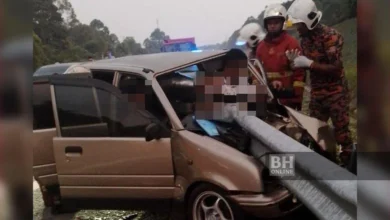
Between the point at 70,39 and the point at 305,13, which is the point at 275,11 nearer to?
the point at 305,13

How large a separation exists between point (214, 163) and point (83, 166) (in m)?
0.74

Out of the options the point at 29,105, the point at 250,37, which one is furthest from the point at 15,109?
the point at 250,37

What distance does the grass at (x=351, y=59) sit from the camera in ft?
7.56

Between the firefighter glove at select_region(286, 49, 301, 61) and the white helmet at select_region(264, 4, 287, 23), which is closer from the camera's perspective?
the white helmet at select_region(264, 4, 287, 23)

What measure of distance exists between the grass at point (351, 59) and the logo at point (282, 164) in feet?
1.14

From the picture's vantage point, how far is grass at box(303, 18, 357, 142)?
230cm

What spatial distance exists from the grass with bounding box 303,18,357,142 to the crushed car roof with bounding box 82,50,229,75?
634 millimetres

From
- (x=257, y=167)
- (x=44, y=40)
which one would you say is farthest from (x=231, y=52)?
(x=44, y=40)

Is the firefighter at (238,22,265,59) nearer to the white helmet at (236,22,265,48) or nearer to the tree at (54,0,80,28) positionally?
the white helmet at (236,22,265,48)

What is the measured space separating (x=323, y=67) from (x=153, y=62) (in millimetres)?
970

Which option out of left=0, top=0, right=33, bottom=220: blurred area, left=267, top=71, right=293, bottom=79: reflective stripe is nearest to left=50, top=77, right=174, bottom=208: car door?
left=0, top=0, right=33, bottom=220: blurred area

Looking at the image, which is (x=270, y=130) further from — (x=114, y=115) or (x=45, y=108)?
(x=45, y=108)

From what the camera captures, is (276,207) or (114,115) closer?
(276,207)

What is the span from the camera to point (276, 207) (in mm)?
2480
